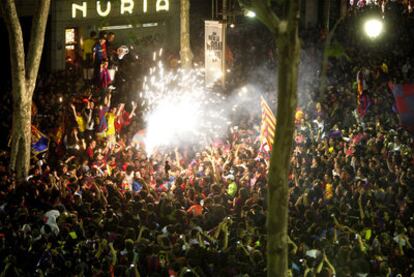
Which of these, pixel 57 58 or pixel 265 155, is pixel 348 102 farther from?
pixel 57 58

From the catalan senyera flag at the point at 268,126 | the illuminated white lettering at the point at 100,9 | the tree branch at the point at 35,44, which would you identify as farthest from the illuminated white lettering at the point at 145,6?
the catalan senyera flag at the point at 268,126

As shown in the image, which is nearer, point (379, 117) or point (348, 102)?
point (379, 117)

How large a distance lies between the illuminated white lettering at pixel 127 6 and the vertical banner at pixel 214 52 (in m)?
6.72

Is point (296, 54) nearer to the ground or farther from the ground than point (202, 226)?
farther from the ground

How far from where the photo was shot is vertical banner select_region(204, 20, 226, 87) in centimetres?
1958

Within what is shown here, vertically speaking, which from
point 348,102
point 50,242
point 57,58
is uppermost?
point 57,58

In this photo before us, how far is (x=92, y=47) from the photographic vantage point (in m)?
21.8

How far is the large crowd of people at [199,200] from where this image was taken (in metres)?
9.34

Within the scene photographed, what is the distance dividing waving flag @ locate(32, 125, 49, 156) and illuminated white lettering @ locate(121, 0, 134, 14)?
35.3 feet

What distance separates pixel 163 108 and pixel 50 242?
961cm

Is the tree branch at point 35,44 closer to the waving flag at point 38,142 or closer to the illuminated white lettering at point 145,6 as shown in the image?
the waving flag at point 38,142

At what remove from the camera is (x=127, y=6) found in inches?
1003

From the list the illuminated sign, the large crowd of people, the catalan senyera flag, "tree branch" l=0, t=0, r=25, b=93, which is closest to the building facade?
the illuminated sign

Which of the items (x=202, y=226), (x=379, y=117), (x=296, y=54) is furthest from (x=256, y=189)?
(x=379, y=117)
